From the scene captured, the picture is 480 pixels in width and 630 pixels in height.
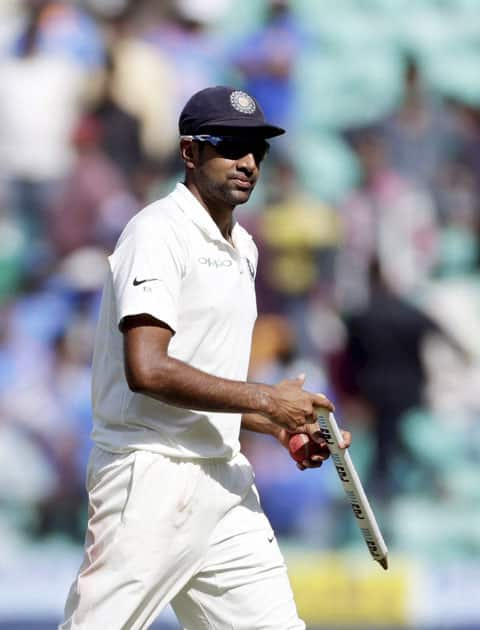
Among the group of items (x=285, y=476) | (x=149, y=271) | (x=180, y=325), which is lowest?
(x=285, y=476)

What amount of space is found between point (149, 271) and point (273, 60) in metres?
5.02

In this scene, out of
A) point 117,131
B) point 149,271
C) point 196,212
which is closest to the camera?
point 149,271

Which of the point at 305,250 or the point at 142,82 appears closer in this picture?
the point at 305,250

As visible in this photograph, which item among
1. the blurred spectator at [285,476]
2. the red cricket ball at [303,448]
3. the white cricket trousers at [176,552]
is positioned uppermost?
the red cricket ball at [303,448]

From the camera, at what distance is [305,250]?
795 centimetres

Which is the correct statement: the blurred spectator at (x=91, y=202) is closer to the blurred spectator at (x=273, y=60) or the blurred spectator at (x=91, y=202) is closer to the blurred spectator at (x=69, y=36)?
the blurred spectator at (x=69, y=36)

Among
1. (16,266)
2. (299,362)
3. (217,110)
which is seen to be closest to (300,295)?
(299,362)

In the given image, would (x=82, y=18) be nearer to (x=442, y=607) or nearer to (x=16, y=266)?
(x=16, y=266)

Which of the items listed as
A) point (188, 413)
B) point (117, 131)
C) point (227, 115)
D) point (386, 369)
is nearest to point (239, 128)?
point (227, 115)

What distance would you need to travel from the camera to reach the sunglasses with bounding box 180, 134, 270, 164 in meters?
3.71

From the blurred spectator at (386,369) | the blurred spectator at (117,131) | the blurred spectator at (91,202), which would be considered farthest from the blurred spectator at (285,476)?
the blurred spectator at (117,131)

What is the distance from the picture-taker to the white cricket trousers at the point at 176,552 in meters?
3.52

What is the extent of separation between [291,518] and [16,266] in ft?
6.85

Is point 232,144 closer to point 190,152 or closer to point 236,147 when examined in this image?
point 236,147
